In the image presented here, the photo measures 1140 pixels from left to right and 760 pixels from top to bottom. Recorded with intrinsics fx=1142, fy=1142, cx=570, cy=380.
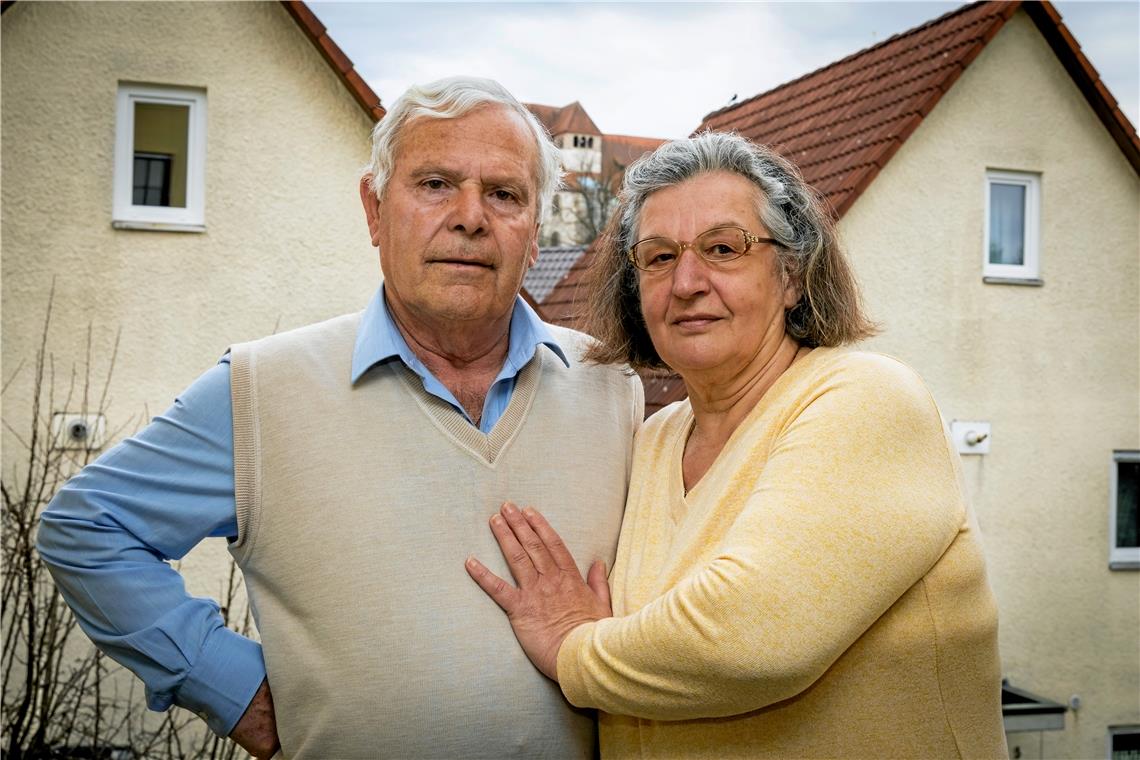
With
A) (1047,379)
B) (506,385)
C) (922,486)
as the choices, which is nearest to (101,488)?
(506,385)

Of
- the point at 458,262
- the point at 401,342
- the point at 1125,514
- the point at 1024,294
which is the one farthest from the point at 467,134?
the point at 1125,514

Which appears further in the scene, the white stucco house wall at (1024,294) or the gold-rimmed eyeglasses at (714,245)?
the white stucco house wall at (1024,294)

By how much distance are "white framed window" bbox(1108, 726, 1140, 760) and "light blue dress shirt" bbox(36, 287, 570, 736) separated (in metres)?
12.1

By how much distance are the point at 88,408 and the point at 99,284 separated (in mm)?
854

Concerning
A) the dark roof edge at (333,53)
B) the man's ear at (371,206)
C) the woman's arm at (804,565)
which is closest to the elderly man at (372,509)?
the man's ear at (371,206)

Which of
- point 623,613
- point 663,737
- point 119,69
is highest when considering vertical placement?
point 119,69

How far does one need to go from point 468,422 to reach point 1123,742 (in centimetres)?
1234

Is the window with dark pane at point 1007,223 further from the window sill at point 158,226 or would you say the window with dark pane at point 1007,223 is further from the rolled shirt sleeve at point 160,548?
the rolled shirt sleeve at point 160,548

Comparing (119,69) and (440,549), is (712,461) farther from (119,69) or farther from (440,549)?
(119,69)

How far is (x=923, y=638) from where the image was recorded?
→ 2055 mm

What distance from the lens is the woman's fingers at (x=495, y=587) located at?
91.7 inches

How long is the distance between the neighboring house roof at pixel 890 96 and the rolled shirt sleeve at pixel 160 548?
841 centimetres

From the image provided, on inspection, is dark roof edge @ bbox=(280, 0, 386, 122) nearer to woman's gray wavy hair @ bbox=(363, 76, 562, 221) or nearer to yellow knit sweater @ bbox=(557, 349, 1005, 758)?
woman's gray wavy hair @ bbox=(363, 76, 562, 221)

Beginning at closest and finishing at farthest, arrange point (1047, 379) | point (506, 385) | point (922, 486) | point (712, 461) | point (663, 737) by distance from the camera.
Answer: point (922, 486)
point (663, 737)
point (712, 461)
point (506, 385)
point (1047, 379)
